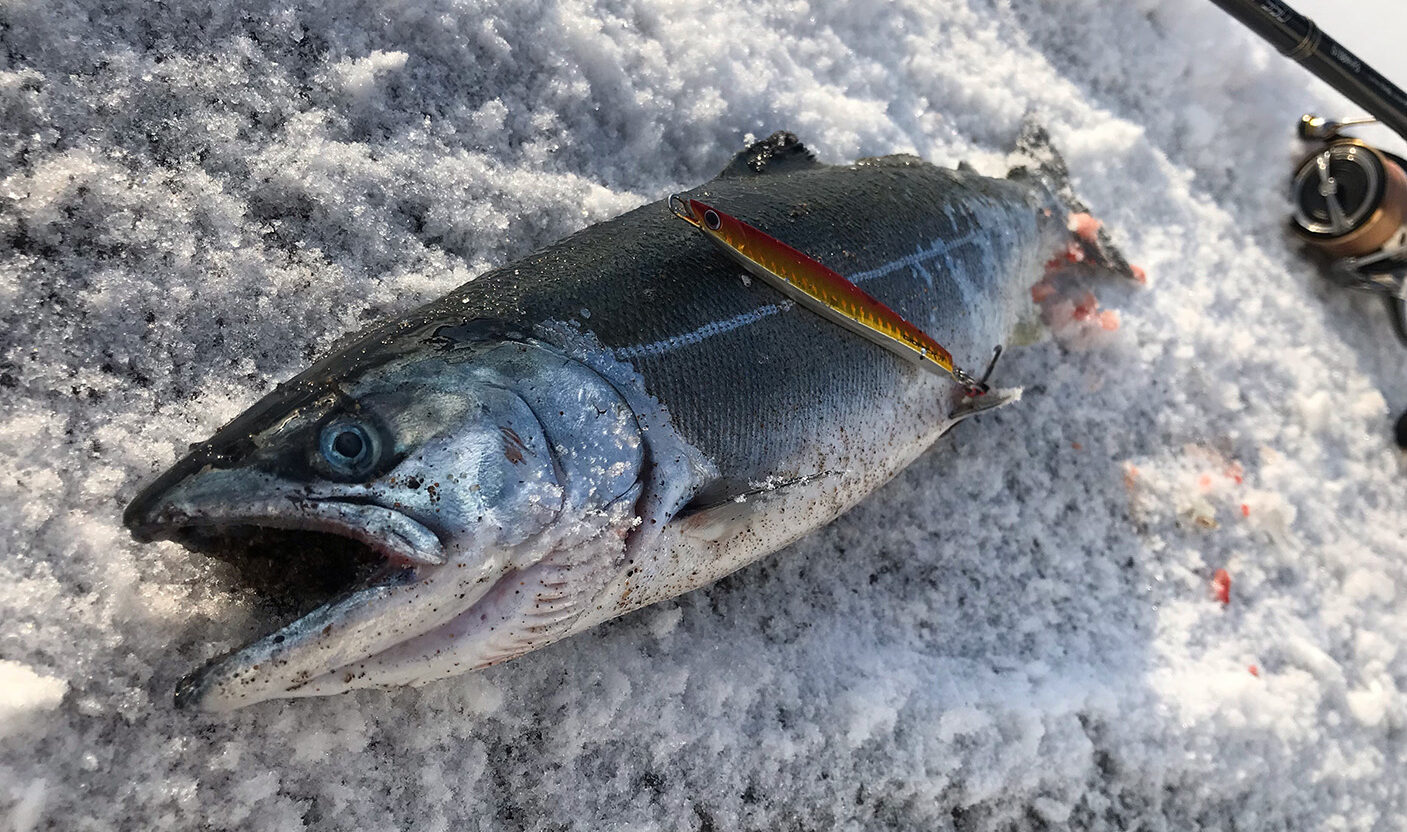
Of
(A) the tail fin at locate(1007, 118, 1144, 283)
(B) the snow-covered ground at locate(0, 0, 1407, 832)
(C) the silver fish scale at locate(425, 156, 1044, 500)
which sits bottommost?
(B) the snow-covered ground at locate(0, 0, 1407, 832)

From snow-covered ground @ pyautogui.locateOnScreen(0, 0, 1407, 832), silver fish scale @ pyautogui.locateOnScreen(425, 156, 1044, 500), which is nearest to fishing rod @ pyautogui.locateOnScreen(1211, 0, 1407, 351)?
snow-covered ground @ pyautogui.locateOnScreen(0, 0, 1407, 832)

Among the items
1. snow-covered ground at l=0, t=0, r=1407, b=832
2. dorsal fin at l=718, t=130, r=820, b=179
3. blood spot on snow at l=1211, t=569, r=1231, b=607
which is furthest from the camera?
blood spot on snow at l=1211, t=569, r=1231, b=607

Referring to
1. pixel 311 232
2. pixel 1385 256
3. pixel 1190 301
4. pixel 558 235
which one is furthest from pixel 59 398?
pixel 1385 256

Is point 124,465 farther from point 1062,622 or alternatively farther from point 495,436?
point 1062,622

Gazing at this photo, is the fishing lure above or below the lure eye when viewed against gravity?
above

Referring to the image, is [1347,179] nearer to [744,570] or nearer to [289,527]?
[744,570]

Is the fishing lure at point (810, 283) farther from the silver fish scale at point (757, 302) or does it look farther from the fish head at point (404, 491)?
the fish head at point (404, 491)

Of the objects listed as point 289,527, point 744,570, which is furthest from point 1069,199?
point 289,527

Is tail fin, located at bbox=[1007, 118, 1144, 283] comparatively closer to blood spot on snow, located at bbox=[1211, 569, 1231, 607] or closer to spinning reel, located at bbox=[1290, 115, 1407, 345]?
spinning reel, located at bbox=[1290, 115, 1407, 345]
